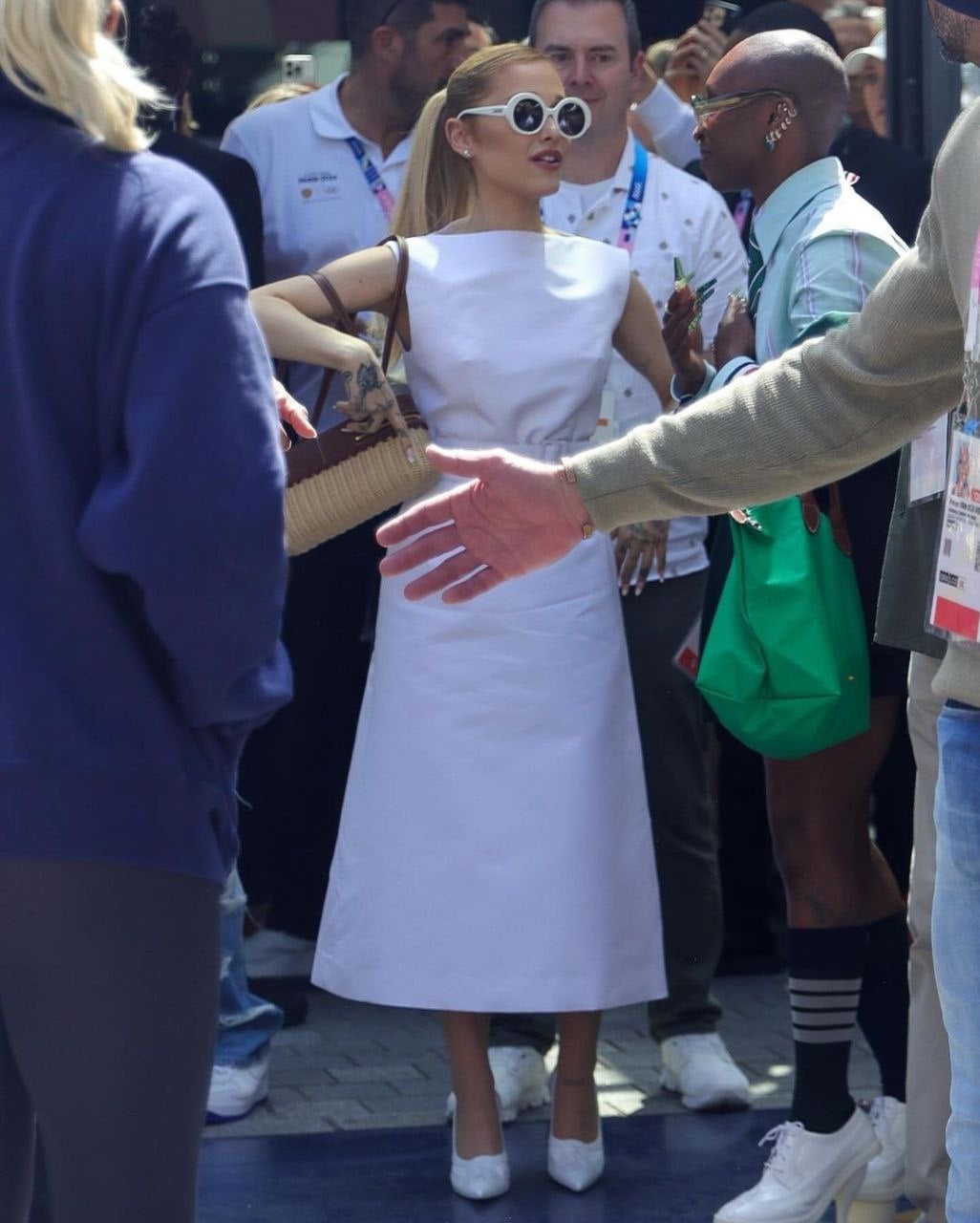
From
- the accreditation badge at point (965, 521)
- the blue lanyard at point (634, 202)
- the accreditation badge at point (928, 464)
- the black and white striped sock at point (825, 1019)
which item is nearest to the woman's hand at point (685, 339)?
the blue lanyard at point (634, 202)

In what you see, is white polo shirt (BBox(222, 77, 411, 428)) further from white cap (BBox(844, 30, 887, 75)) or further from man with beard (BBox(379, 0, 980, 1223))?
man with beard (BBox(379, 0, 980, 1223))

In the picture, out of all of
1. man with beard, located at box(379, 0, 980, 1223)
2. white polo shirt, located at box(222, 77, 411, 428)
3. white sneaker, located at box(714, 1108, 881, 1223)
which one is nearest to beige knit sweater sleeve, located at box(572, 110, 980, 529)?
man with beard, located at box(379, 0, 980, 1223)

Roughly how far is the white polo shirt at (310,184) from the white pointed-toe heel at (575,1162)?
187 cm

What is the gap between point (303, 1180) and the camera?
13.1ft

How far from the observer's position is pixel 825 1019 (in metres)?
3.67

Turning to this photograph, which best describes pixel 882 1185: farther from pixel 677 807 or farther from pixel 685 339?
pixel 685 339

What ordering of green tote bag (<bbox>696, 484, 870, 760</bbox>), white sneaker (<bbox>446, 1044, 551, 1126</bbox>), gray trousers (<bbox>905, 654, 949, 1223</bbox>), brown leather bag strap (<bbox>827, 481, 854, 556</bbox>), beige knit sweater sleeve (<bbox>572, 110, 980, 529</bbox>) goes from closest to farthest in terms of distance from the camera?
beige knit sweater sleeve (<bbox>572, 110, 980, 529</bbox>)
gray trousers (<bbox>905, 654, 949, 1223</bbox>)
green tote bag (<bbox>696, 484, 870, 760</bbox>)
brown leather bag strap (<bbox>827, 481, 854, 556</bbox>)
white sneaker (<bbox>446, 1044, 551, 1126</bbox>)

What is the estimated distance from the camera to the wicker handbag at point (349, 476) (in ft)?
12.4

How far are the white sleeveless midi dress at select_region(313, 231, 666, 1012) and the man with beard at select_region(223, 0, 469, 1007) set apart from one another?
0.97 meters

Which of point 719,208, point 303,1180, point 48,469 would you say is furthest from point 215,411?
point 719,208

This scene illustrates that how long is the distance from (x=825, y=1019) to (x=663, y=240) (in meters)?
1.82

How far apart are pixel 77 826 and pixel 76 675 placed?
16 centimetres

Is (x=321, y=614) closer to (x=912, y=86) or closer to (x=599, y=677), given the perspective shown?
(x=599, y=677)

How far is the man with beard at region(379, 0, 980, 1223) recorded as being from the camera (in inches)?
91.8
